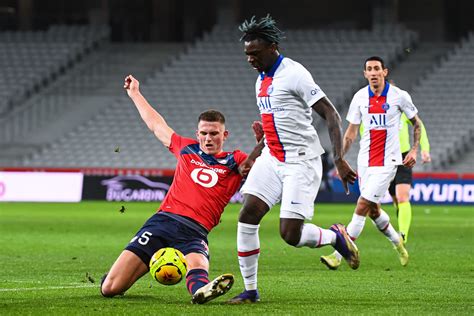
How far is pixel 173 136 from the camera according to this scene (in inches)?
388

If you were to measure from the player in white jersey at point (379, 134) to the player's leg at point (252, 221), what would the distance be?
4.09m

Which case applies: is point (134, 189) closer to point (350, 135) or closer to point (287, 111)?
point (350, 135)

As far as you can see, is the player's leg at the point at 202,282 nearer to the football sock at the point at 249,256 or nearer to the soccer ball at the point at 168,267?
the soccer ball at the point at 168,267

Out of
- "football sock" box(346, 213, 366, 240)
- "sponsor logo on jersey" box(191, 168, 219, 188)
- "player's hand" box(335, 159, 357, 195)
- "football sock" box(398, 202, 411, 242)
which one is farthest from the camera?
"football sock" box(398, 202, 411, 242)

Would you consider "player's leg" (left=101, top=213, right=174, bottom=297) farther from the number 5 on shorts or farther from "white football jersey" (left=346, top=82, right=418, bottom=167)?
"white football jersey" (left=346, top=82, right=418, bottom=167)

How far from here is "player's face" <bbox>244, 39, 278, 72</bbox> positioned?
9078mm

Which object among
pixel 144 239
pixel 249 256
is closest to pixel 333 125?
pixel 249 256

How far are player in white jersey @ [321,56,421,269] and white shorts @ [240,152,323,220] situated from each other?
3963 mm

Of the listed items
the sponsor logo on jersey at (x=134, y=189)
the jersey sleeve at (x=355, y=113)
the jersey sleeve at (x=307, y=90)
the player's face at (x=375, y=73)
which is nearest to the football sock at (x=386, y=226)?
the jersey sleeve at (x=355, y=113)

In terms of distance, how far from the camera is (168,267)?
888cm

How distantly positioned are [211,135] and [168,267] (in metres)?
1.23

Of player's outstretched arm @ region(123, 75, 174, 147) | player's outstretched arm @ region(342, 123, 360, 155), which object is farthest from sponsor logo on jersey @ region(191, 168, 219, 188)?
player's outstretched arm @ region(342, 123, 360, 155)

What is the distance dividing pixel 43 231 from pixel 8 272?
25.3 ft

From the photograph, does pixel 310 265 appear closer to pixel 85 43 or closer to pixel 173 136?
pixel 173 136
